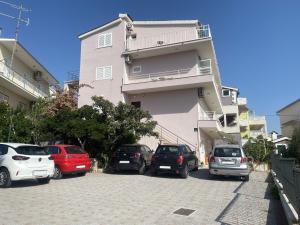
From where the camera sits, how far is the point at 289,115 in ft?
174

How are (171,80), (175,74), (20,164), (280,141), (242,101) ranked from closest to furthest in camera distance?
1. (20,164)
2. (171,80)
3. (175,74)
4. (280,141)
5. (242,101)

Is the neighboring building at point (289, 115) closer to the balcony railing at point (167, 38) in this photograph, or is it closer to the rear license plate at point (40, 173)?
the balcony railing at point (167, 38)

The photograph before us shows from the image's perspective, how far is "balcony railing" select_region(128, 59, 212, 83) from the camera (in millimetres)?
24672

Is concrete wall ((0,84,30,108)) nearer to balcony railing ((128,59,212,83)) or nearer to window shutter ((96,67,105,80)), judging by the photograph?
window shutter ((96,67,105,80))

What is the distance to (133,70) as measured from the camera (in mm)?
27219

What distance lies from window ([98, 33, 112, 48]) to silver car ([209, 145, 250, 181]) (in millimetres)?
17665

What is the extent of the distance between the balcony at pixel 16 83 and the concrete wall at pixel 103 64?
5.04 m

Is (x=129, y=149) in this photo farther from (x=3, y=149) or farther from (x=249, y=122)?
(x=249, y=122)

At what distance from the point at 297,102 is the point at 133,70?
3653 centimetres

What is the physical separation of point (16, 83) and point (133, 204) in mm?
20603

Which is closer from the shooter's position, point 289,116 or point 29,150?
point 29,150

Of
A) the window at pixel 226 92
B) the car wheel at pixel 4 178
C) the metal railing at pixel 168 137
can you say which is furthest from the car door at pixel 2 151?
the window at pixel 226 92

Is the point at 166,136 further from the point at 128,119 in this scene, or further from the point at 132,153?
the point at 132,153

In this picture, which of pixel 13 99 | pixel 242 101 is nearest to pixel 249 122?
pixel 242 101
